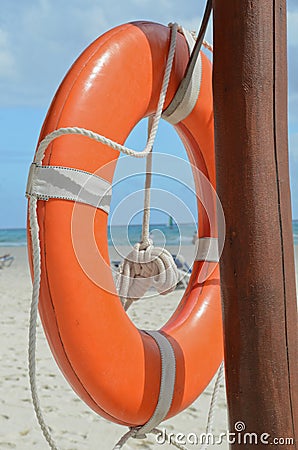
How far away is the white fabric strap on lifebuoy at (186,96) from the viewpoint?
1.71m

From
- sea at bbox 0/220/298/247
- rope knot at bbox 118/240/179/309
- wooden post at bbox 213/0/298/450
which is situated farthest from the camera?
rope knot at bbox 118/240/179/309

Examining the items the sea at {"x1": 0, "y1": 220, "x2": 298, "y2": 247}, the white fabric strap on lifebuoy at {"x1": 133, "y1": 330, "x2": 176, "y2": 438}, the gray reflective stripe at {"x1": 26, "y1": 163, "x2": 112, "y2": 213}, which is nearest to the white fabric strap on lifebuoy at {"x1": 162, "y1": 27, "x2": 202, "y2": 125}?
the sea at {"x1": 0, "y1": 220, "x2": 298, "y2": 247}

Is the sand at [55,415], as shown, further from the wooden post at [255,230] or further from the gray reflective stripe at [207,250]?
the wooden post at [255,230]

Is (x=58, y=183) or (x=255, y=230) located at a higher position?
(x=58, y=183)

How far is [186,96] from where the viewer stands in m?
1.72

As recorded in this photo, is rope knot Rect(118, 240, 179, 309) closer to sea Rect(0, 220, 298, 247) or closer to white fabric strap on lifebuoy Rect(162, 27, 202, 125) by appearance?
sea Rect(0, 220, 298, 247)

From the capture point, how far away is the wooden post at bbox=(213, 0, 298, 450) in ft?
4.28

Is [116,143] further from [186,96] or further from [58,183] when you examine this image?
[186,96]

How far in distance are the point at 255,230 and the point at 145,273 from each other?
513mm

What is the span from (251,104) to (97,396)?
735 mm

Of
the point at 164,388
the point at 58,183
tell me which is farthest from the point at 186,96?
the point at 164,388

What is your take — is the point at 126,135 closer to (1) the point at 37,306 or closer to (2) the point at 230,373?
(1) the point at 37,306

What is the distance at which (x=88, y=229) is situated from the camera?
4.77 ft

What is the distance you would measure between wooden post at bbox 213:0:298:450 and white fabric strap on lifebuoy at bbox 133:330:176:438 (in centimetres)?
24
